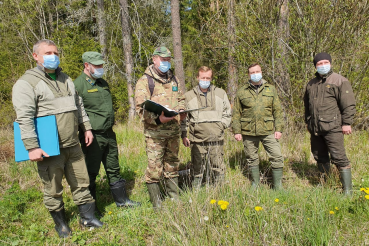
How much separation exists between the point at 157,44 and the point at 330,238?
8.92 meters

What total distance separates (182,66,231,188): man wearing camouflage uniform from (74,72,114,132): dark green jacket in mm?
1091

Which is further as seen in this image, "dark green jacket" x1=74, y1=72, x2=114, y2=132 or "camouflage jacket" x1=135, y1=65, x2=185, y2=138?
"dark green jacket" x1=74, y1=72, x2=114, y2=132

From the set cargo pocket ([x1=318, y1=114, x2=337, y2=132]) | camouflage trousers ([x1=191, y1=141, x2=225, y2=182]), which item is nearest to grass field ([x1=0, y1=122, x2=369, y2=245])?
camouflage trousers ([x1=191, y1=141, x2=225, y2=182])

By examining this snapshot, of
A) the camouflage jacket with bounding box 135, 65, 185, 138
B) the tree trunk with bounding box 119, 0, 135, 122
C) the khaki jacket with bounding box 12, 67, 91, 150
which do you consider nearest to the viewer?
the khaki jacket with bounding box 12, 67, 91, 150

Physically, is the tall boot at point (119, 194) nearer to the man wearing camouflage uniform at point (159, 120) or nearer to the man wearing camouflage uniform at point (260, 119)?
the man wearing camouflage uniform at point (159, 120)

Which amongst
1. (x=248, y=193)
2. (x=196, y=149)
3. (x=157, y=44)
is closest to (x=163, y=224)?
(x=248, y=193)

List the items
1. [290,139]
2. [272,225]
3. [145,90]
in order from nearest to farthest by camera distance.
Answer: [272,225]
[145,90]
[290,139]

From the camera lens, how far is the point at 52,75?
2.88 metres

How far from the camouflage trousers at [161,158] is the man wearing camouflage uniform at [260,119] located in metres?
1.20

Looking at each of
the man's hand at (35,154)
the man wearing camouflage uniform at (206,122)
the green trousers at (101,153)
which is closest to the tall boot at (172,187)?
the man wearing camouflage uniform at (206,122)

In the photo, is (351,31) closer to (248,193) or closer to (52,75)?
(248,193)

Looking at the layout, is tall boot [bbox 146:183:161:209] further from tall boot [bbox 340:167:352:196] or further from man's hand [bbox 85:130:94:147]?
tall boot [bbox 340:167:352:196]

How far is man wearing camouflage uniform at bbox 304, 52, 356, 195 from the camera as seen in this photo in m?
3.47

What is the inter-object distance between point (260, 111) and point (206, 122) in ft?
2.83
